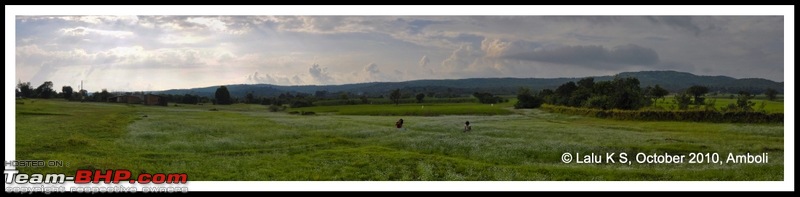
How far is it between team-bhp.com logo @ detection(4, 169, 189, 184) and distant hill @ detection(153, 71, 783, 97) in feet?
13.5

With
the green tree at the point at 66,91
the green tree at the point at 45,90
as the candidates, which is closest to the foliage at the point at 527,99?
the green tree at the point at 66,91

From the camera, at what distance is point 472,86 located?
869 inches

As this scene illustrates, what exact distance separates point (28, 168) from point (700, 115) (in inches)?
982

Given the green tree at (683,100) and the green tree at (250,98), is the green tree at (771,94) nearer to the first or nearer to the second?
the green tree at (683,100)

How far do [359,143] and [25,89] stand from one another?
1233 cm

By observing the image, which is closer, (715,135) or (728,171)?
(728,171)

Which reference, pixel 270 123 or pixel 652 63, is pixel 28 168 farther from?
pixel 652 63

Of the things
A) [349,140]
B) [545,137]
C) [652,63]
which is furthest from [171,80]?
[652,63]

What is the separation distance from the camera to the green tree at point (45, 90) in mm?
20078

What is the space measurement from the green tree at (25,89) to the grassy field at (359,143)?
0.98 ft

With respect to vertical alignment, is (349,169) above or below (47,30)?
below

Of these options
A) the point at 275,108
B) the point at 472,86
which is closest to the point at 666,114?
the point at 472,86

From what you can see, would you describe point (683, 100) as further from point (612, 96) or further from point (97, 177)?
point (97, 177)

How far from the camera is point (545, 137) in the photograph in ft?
68.8
